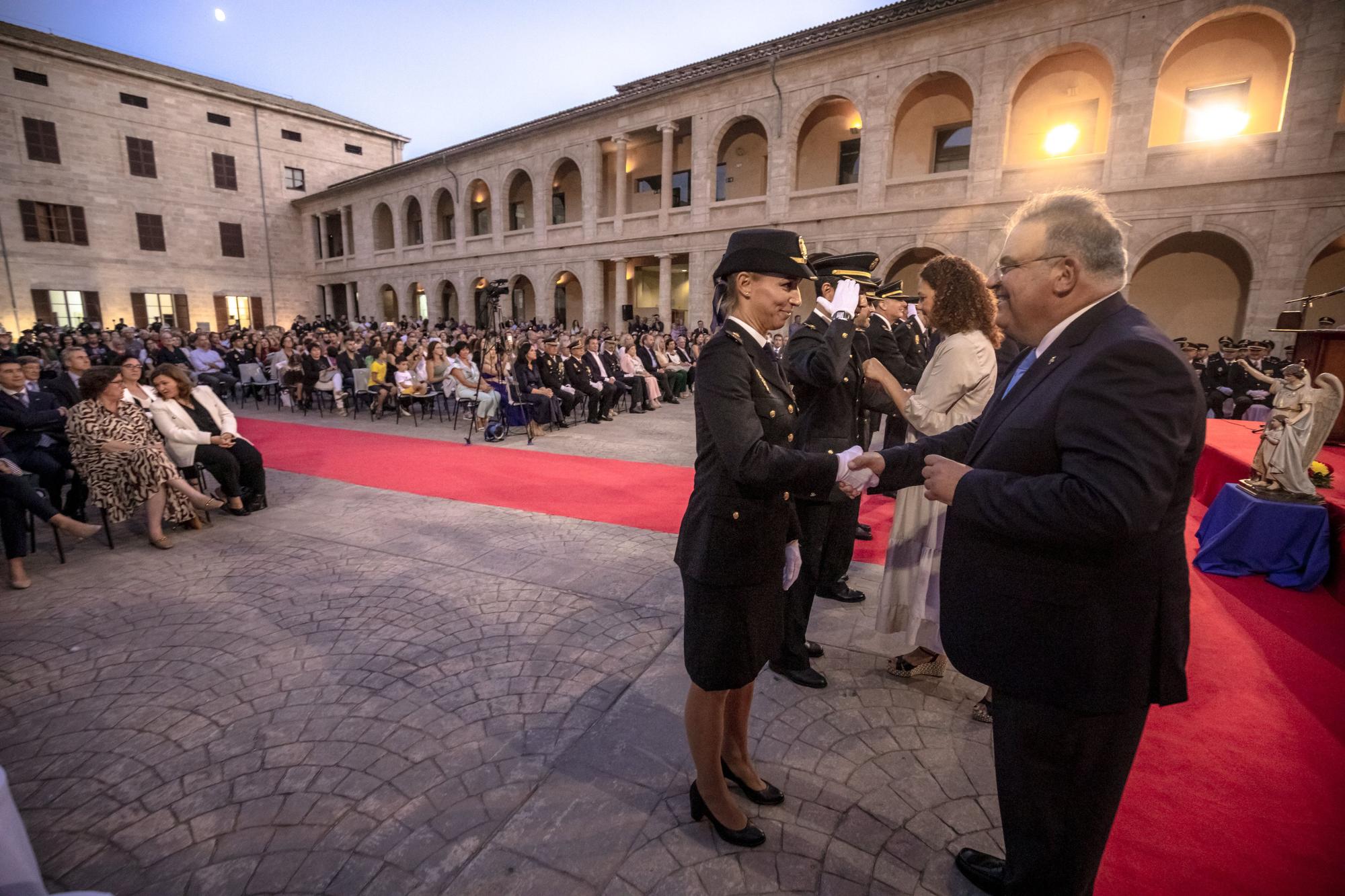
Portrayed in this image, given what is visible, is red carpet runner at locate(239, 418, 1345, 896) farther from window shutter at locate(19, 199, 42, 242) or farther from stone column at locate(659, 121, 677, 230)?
window shutter at locate(19, 199, 42, 242)

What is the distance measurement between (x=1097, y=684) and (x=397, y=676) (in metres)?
2.85

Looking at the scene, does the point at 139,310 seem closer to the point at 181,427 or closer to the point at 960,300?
the point at 181,427

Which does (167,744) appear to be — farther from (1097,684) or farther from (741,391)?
(1097,684)

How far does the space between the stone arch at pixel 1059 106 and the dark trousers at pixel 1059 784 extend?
17.1 metres

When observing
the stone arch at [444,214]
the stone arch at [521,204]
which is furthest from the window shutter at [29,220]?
the stone arch at [521,204]

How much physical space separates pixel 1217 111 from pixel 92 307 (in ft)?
138

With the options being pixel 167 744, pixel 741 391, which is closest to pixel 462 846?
pixel 167 744

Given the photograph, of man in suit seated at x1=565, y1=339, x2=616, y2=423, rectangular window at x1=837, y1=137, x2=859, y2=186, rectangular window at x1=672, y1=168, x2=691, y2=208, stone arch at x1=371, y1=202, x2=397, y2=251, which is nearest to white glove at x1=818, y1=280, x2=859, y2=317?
man in suit seated at x1=565, y1=339, x2=616, y2=423

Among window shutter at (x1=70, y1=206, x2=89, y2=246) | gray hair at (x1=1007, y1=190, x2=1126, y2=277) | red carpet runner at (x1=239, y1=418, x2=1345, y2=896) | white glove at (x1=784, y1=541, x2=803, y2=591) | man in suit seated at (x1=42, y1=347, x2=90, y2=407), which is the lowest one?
red carpet runner at (x1=239, y1=418, x2=1345, y2=896)

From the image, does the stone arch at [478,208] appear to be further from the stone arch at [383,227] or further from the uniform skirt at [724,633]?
the uniform skirt at [724,633]

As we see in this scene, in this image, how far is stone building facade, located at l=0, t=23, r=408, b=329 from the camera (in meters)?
25.4

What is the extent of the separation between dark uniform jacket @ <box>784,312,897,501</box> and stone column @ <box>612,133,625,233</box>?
20376 millimetres

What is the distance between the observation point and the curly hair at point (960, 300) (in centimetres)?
278

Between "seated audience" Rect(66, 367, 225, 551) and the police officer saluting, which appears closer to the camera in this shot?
the police officer saluting
